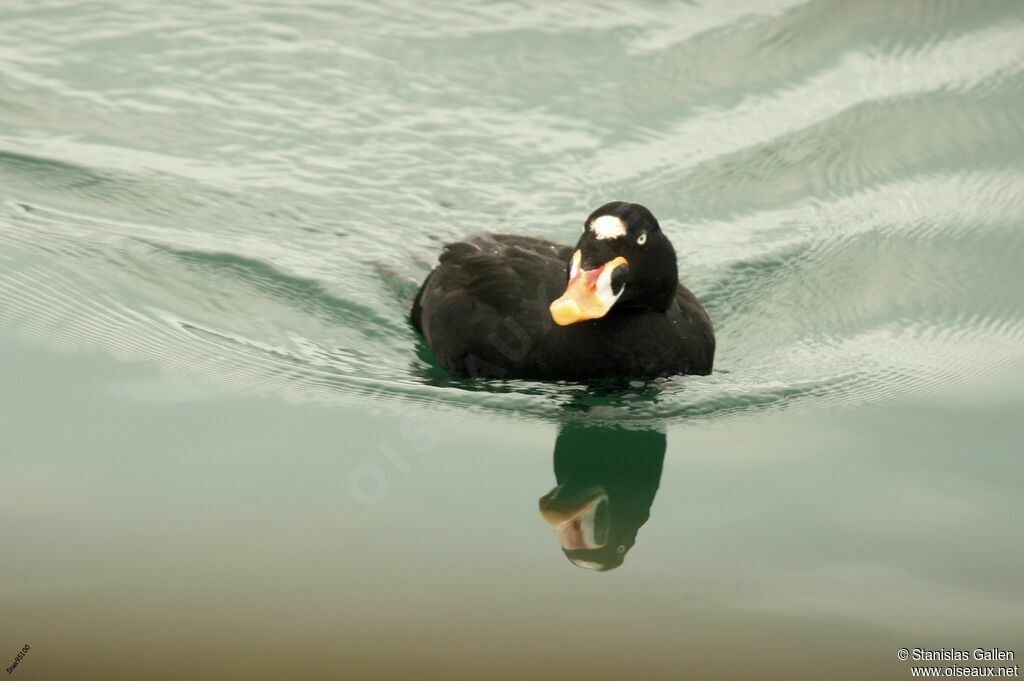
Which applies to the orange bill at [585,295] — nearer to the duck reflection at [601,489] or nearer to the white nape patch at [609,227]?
the white nape patch at [609,227]

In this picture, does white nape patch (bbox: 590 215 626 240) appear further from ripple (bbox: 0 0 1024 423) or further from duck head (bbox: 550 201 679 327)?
ripple (bbox: 0 0 1024 423)

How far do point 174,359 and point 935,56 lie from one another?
5.93 m

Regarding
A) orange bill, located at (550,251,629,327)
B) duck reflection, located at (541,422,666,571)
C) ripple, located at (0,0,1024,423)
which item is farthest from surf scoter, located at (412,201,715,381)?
duck reflection, located at (541,422,666,571)

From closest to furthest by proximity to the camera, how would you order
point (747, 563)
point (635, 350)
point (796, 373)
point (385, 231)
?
1. point (747, 563)
2. point (635, 350)
3. point (796, 373)
4. point (385, 231)

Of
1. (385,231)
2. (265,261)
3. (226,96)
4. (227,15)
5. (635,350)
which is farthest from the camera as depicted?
(227,15)

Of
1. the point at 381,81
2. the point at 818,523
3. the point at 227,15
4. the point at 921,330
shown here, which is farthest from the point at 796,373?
the point at 227,15

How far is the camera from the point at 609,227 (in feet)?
20.4

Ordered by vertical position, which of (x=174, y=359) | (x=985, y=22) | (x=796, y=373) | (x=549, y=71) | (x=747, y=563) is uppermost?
(x=985, y=22)

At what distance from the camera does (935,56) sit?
33.0ft

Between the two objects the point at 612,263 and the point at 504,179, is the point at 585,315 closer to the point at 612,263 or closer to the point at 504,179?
the point at 612,263

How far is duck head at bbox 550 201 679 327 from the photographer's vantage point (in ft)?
20.2

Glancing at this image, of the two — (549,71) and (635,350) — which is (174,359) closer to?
(635,350)

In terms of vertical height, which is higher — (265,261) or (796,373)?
(265,261)

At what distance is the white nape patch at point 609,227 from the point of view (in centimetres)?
619
